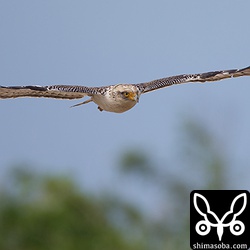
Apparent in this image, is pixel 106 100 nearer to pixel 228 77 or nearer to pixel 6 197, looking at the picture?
pixel 228 77

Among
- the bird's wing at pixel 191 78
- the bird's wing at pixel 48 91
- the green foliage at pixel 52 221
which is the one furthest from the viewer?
the green foliage at pixel 52 221

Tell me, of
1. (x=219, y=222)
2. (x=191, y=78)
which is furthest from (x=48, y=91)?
(x=219, y=222)

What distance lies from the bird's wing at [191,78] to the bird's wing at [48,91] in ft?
2.48

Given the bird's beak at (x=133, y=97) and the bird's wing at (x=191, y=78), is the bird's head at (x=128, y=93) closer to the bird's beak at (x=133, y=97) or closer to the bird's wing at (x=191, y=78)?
the bird's beak at (x=133, y=97)

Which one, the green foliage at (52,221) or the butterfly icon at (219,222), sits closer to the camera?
the butterfly icon at (219,222)

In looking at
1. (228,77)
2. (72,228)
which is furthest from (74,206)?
(228,77)

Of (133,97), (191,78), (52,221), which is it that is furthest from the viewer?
(52,221)

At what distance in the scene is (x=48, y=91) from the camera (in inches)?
741

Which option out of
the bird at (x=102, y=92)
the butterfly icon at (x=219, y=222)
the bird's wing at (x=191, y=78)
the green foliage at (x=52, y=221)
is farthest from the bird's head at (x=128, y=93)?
the green foliage at (x=52, y=221)

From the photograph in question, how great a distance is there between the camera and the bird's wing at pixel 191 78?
19364 mm

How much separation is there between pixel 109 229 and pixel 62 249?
1563 millimetres

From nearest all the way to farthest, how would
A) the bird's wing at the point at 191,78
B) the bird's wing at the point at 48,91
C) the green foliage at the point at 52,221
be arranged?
the bird's wing at the point at 48,91 < the bird's wing at the point at 191,78 < the green foliage at the point at 52,221

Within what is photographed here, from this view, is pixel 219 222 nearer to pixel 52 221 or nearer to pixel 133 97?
pixel 133 97

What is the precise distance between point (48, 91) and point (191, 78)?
1995 millimetres
